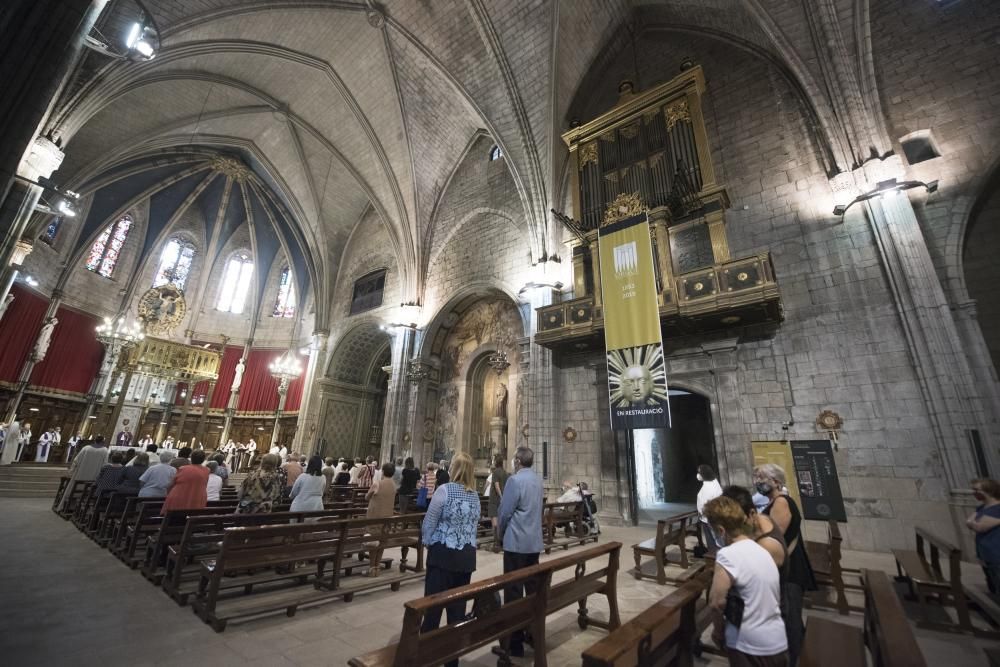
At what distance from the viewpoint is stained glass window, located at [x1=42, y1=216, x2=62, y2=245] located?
1581cm

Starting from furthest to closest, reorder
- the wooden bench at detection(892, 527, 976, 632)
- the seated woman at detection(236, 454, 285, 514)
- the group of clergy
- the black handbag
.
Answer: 1. the group of clergy
2. the seated woman at detection(236, 454, 285, 514)
3. the wooden bench at detection(892, 527, 976, 632)
4. the black handbag

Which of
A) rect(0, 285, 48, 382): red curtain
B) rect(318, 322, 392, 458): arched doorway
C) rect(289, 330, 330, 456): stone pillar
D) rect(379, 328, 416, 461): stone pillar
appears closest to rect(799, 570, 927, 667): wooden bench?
rect(379, 328, 416, 461): stone pillar

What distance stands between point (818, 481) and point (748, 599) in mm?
7081

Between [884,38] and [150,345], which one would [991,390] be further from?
[150,345]

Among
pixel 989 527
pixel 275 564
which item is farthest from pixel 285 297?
pixel 989 527

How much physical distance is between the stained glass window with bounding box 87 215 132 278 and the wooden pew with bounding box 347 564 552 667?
80.1 ft

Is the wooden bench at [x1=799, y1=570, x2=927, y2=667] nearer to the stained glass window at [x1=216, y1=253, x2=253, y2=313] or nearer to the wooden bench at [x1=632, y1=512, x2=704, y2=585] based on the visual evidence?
the wooden bench at [x1=632, y1=512, x2=704, y2=585]

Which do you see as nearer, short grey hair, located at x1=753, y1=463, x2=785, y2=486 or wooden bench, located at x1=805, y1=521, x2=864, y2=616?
short grey hair, located at x1=753, y1=463, x2=785, y2=486

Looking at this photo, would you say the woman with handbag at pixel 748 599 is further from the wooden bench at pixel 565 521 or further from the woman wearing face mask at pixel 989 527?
the wooden bench at pixel 565 521

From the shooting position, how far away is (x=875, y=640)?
7.87 ft

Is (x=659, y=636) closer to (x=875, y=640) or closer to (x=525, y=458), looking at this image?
(x=875, y=640)

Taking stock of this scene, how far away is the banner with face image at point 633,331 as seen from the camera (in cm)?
815

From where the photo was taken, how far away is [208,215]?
21703mm

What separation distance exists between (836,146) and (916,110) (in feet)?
5.06
